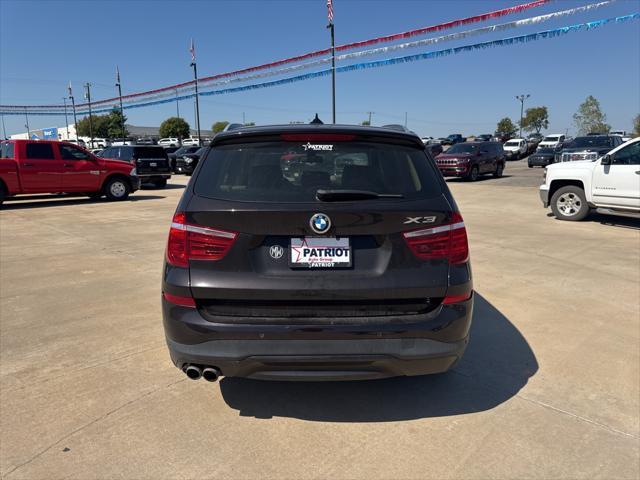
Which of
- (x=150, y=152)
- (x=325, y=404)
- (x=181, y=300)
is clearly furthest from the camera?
(x=150, y=152)

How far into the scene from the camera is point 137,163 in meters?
19.5

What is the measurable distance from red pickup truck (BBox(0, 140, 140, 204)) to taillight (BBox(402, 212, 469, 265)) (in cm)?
1417

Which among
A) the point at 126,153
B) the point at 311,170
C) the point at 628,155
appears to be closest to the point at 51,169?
the point at 126,153

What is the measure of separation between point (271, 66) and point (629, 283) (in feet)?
81.9

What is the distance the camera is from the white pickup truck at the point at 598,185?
9.30 meters

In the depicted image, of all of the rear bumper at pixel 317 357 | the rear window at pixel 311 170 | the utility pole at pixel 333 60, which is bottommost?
the rear bumper at pixel 317 357

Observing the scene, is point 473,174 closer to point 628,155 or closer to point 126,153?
point 628,155

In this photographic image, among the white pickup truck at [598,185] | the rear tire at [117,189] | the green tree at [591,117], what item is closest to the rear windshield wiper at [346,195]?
the white pickup truck at [598,185]

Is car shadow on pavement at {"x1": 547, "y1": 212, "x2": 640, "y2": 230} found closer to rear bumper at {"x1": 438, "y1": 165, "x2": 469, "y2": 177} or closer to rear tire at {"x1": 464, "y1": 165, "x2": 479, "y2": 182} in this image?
rear bumper at {"x1": 438, "y1": 165, "x2": 469, "y2": 177}

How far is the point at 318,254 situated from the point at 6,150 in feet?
47.3

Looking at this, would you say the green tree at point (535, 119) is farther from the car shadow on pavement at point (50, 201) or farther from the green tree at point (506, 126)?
the car shadow on pavement at point (50, 201)

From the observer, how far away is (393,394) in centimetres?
325

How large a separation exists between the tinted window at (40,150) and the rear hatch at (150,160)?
5.52 metres

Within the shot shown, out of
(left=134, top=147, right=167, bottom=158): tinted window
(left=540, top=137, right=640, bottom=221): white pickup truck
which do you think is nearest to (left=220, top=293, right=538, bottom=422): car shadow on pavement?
(left=540, top=137, right=640, bottom=221): white pickup truck
